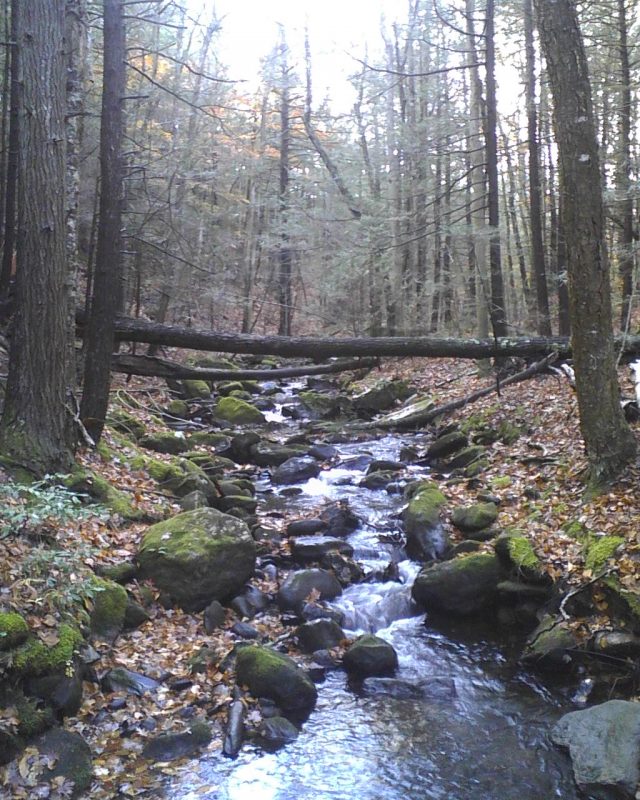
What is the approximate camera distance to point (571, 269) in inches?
316

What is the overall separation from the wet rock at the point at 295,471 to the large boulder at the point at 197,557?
15.7 feet

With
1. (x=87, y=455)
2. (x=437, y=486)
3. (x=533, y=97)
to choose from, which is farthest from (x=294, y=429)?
(x=533, y=97)

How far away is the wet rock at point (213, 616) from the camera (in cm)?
723

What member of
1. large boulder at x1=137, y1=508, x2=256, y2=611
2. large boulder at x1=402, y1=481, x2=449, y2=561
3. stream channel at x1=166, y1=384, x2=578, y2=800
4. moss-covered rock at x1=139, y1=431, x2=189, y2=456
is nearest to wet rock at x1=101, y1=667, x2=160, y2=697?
stream channel at x1=166, y1=384, x2=578, y2=800

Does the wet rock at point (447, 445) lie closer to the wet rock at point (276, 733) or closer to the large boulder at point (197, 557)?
the large boulder at point (197, 557)

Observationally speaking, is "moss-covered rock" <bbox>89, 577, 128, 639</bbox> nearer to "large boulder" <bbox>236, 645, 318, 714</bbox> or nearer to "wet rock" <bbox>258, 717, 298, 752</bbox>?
"large boulder" <bbox>236, 645, 318, 714</bbox>

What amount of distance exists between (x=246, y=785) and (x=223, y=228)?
2906 centimetres

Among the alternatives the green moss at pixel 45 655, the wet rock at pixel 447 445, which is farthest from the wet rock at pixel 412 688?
the wet rock at pixel 447 445

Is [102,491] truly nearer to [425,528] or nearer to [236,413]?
[425,528]

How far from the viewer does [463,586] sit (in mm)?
7996

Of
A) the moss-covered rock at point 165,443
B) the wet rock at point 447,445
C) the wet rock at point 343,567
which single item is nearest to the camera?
the wet rock at point 343,567

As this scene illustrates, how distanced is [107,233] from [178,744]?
7.44 m

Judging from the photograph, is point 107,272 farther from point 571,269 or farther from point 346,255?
point 346,255

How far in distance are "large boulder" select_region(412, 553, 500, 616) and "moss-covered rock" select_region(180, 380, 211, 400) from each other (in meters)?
13.1
